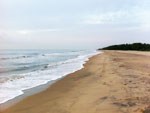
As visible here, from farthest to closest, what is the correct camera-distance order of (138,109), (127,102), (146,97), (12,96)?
1. (12,96)
2. (146,97)
3. (127,102)
4. (138,109)

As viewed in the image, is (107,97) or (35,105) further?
(107,97)

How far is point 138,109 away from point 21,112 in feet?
9.69

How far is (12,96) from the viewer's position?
5.16 meters

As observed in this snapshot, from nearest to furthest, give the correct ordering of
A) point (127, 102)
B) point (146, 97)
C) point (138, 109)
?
point (138, 109), point (127, 102), point (146, 97)

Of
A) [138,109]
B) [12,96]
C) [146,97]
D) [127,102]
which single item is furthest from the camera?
[12,96]

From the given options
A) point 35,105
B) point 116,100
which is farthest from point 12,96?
point 116,100

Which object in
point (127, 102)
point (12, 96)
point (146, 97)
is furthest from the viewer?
point (12, 96)

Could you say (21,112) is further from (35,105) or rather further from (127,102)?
(127,102)

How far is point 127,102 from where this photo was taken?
4.11m

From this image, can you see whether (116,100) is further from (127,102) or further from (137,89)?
(137,89)

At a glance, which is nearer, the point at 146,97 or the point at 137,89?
the point at 146,97

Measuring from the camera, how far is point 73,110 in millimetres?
3738

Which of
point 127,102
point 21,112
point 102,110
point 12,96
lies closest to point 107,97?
point 127,102

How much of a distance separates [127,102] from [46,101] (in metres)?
2.41
